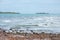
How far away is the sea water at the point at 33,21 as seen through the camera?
9805 mm

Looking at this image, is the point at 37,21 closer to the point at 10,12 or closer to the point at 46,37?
the point at 10,12

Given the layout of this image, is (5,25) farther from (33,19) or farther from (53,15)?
(53,15)

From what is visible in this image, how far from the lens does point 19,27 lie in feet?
33.1

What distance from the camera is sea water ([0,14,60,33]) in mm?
9805

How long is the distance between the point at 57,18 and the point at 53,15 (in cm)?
56

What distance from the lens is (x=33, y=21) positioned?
11.3 metres

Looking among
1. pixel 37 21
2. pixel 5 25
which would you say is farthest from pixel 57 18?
pixel 5 25

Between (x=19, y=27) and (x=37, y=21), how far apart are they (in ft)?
4.85
